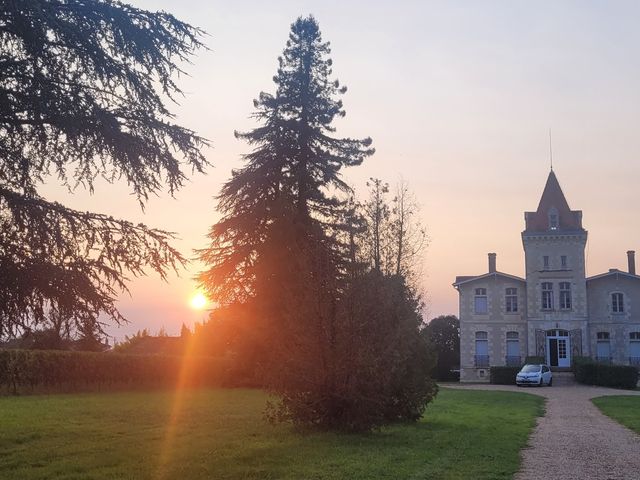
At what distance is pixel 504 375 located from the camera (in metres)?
44.9

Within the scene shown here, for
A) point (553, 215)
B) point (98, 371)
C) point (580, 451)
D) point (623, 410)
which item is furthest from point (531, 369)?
point (580, 451)

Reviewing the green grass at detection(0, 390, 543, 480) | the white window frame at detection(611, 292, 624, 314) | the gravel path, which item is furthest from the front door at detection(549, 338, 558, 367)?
the green grass at detection(0, 390, 543, 480)

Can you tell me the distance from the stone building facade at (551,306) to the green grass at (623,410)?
71.5 ft

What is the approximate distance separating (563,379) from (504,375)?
3637 millimetres

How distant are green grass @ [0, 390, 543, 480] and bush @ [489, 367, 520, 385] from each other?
28957 millimetres

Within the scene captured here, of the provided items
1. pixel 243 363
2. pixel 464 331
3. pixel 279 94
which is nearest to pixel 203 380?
pixel 243 363

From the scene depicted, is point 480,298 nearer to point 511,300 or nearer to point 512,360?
point 511,300

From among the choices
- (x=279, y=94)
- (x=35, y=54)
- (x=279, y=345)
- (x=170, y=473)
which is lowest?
(x=170, y=473)

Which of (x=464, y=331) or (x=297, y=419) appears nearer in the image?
(x=297, y=419)

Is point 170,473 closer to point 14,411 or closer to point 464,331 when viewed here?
point 14,411

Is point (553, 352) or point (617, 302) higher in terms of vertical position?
point (617, 302)

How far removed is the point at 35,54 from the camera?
396 inches

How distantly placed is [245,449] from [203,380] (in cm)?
2436

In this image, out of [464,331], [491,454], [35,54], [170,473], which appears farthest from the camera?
[464,331]
